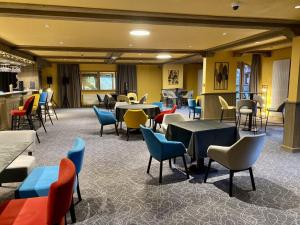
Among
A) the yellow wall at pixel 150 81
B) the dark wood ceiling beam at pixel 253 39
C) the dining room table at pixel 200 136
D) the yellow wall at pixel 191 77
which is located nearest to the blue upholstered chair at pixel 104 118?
the dining room table at pixel 200 136

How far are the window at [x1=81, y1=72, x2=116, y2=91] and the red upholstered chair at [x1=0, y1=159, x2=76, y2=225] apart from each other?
40.8ft

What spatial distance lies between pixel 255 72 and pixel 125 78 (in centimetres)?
711

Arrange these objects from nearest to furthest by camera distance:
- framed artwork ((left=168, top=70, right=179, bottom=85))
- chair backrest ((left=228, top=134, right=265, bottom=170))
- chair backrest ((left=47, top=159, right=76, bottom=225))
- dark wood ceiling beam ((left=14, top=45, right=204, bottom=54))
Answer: chair backrest ((left=47, top=159, right=76, bottom=225)) → chair backrest ((left=228, top=134, right=265, bottom=170)) → dark wood ceiling beam ((left=14, top=45, right=204, bottom=54)) → framed artwork ((left=168, top=70, right=179, bottom=85))

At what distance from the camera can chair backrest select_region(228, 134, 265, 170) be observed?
267 cm

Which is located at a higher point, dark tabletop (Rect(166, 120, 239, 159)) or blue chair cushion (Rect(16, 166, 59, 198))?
dark tabletop (Rect(166, 120, 239, 159))

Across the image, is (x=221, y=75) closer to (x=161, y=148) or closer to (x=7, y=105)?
(x=161, y=148)

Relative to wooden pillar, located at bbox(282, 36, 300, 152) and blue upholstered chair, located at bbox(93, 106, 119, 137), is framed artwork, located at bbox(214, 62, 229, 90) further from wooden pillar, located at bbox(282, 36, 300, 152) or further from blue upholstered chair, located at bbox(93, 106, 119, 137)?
blue upholstered chair, located at bbox(93, 106, 119, 137)

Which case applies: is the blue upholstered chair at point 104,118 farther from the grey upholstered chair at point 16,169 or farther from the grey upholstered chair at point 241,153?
the grey upholstered chair at point 241,153

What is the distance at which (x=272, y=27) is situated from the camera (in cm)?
443

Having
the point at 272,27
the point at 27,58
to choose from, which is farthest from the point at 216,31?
the point at 27,58

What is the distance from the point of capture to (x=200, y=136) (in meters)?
3.29

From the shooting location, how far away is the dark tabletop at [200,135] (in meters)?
3.28

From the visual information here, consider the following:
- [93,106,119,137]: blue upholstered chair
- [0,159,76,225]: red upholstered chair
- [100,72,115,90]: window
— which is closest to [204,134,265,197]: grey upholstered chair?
[0,159,76,225]: red upholstered chair

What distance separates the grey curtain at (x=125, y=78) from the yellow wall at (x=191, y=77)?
3096mm
